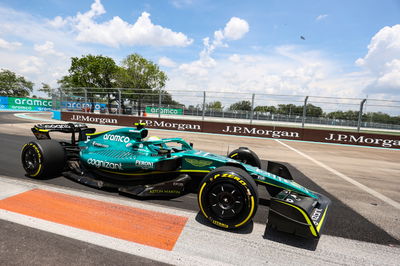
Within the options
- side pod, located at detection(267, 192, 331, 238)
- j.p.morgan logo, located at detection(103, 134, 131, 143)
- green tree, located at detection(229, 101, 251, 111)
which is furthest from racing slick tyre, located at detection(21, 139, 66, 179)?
green tree, located at detection(229, 101, 251, 111)

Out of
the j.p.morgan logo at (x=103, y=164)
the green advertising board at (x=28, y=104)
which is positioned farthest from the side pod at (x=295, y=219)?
the green advertising board at (x=28, y=104)

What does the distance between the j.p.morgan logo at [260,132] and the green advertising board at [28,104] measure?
4176 centimetres

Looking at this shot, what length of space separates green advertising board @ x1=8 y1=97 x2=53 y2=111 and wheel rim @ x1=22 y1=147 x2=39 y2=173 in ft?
147

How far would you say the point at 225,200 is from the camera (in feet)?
8.88

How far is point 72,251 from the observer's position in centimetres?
214

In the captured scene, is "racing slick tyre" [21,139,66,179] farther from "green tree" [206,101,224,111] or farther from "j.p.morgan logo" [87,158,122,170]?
"green tree" [206,101,224,111]

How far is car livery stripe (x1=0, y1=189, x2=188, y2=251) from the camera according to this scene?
2475 millimetres

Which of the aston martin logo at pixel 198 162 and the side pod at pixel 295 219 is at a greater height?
the aston martin logo at pixel 198 162

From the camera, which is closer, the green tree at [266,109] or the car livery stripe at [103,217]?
the car livery stripe at [103,217]

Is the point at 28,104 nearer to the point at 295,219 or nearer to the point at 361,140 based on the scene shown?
the point at 361,140

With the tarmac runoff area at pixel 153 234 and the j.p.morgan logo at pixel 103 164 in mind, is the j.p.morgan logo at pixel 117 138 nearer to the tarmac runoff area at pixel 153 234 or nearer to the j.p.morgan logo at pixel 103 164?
the j.p.morgan logo at pixel 103 164

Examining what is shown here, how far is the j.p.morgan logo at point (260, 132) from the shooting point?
45.8 ft

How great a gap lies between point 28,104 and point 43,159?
46.7 metres

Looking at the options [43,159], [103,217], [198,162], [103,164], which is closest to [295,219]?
[198,162]
